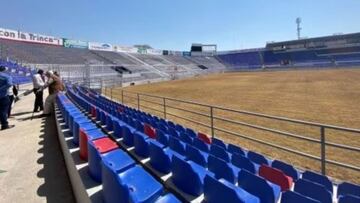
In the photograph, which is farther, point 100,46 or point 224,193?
point 100,46

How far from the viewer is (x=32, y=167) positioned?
16.2ft

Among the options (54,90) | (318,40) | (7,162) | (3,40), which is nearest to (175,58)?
(318,40)

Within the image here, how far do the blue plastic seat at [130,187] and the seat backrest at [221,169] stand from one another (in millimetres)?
937

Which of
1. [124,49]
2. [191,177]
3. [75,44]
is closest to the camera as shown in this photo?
[191,177]

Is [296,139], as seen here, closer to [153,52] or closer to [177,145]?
[177,145]

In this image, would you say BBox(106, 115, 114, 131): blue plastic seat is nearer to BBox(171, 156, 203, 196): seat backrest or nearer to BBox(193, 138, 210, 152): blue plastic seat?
BBox(193, 138, 210, 152): blue plastic seat

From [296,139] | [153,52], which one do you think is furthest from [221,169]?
[153,52]

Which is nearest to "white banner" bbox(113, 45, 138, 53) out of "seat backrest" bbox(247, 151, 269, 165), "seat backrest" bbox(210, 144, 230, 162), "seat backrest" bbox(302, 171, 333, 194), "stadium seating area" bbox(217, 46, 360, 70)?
"stadium seating area" bbox(217, 46, 360, 70)

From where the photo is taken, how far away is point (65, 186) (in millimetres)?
4043

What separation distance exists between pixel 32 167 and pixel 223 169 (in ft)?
11.3

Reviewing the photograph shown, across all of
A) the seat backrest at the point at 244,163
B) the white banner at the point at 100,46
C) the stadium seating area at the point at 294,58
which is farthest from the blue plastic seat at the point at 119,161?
the stadium seating area at the point at 294,58

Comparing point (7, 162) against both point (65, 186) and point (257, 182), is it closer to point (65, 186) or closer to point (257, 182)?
point (65, 186)

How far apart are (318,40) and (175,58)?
3641 centimetres

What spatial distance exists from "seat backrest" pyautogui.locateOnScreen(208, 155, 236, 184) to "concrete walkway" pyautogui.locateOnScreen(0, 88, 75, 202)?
1792mm
